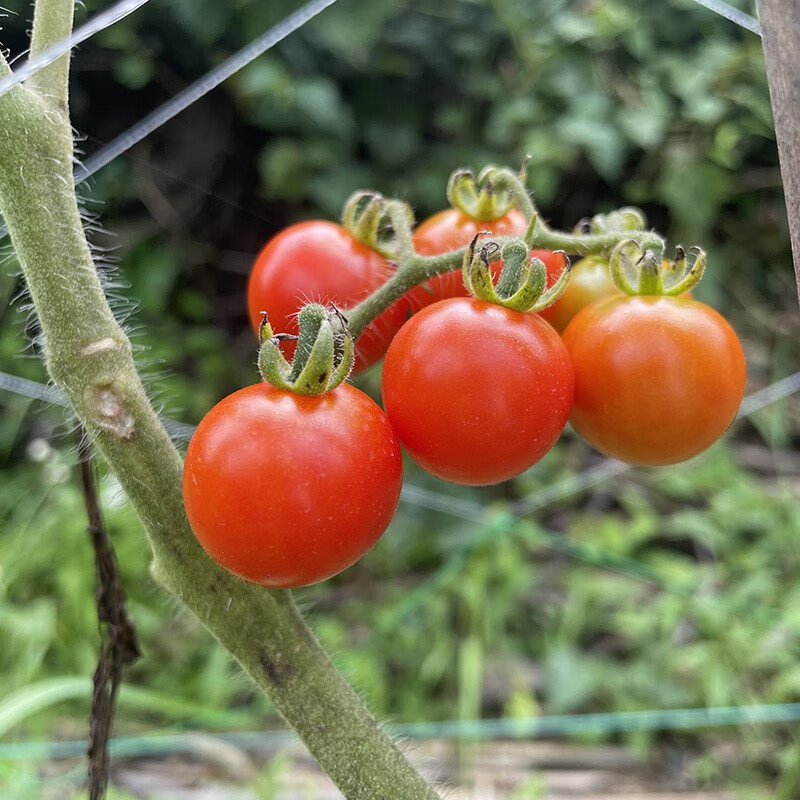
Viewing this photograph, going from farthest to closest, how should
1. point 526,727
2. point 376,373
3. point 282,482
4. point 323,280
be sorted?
1. point 376,373
2. point 526,727
3. point 323,280
4. point 282,482

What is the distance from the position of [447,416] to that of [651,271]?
6.2 inches

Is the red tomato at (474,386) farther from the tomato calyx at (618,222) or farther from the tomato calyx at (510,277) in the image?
the tomato calyx at (618,222)

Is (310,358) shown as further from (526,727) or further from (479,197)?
(526,727)

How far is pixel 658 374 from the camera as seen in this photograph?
0.46m

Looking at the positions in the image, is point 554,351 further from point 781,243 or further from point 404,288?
point 781,243

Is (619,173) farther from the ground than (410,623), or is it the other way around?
(619,173)

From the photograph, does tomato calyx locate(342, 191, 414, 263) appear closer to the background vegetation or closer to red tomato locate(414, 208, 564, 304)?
red tomato locate(414, 208, 564, 304)

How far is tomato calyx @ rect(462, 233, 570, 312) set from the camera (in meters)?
0.43

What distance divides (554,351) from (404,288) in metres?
0.10

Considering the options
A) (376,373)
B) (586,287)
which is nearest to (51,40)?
(586,287)

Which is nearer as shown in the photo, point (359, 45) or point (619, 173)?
point (359, 45)

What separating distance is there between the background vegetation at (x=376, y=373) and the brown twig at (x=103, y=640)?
2.06ft

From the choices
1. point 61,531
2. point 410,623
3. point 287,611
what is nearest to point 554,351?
point 287,611

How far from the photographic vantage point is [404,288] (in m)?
0.47
